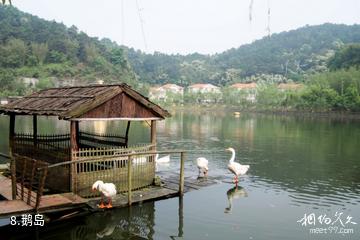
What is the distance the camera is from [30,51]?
376ft

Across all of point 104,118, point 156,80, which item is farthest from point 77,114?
point 156,80

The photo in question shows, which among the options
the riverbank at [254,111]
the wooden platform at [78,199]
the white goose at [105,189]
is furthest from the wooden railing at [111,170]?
the riverbank at [254,111]

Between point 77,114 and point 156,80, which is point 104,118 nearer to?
point 77,114

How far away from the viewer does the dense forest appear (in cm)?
9162

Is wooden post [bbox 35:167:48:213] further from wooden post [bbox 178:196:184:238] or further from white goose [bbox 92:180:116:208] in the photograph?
wooden post [bbox 178:196:184:238]

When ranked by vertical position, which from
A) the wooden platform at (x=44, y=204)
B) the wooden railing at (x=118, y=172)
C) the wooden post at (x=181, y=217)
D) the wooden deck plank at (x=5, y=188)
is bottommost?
the wooden post at (x=181, y=217)

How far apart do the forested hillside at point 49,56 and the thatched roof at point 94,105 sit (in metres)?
74.0

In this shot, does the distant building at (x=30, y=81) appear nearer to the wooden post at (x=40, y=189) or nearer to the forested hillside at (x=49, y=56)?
the forested hillside at (x=49, y=56)

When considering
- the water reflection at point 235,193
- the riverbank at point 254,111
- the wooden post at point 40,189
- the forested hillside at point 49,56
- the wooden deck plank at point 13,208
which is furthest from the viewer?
the forested hillside at point 49,56

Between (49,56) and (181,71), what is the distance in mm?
89517

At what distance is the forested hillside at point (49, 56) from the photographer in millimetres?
104500

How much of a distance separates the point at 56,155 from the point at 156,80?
17122cm

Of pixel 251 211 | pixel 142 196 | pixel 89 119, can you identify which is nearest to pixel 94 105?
pixel 89 119

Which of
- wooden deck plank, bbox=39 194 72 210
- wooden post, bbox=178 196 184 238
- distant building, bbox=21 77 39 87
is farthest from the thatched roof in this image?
distant building, bbox=21 77 39 87
